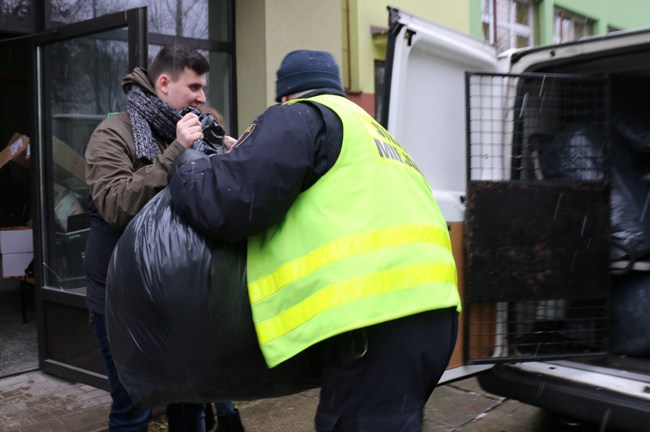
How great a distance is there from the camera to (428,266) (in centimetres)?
178

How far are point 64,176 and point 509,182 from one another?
2.88m

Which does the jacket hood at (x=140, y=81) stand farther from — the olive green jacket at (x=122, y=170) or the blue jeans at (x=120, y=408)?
the blue jeans at (x=120, y=408)

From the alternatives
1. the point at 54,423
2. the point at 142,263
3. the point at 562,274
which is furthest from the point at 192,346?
the point at 54,423

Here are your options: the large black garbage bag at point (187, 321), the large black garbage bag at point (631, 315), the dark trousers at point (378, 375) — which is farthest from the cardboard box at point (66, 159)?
the large black garbage bag at point (631, 315)

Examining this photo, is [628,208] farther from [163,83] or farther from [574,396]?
[163,83]

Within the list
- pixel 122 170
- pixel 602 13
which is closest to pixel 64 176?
pixel 122 170

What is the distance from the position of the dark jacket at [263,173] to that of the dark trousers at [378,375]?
1.24 feet

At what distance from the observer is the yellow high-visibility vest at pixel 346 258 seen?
5.46 feet

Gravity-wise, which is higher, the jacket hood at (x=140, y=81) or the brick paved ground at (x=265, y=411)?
the jacket hood at (x=140, y=81)

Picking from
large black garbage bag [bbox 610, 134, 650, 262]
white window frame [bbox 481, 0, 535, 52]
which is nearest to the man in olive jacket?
large black garbage bag [bbox 610, 134, 650, 262]

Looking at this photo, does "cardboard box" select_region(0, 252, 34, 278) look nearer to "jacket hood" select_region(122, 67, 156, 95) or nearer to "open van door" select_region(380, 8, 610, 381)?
"jacket hood" select_region(122, 67, 156, 95)

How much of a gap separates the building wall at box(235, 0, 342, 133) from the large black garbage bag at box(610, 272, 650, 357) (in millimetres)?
3097

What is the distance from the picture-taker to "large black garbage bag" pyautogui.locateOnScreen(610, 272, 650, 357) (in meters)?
3.43

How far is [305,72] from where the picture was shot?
6.40 feet
